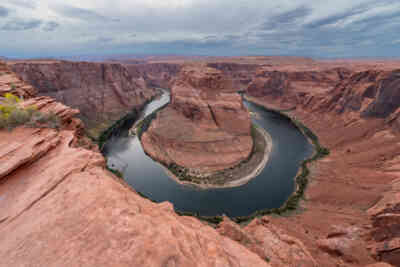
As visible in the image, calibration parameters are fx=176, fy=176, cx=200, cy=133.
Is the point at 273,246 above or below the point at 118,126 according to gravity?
above

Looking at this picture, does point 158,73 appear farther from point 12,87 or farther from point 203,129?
point 12,87

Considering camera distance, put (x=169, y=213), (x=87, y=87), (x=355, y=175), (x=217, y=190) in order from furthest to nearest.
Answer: (x=87, y=87) < (x=217, y=190) < (x=355, y=175) < (x=169, y=213)

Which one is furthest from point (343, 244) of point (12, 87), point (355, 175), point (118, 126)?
point (118, 126)

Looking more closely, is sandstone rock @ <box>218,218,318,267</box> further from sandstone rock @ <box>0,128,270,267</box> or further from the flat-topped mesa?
the flat-topped mesa

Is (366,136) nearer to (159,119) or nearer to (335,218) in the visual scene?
(335,218)

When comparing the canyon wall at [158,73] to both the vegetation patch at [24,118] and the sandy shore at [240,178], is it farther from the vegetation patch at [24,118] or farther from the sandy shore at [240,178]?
the vegetation patch at [24,118]

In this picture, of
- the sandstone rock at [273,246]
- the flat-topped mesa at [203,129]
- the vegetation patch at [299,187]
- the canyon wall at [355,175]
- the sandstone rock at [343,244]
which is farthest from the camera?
the flat-topped mesa at [203,129]

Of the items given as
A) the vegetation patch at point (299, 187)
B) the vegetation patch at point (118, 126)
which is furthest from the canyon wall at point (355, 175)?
the vegetation patch at point (118, 126)

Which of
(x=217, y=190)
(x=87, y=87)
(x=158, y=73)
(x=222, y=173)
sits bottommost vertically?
(x=217, y=190)
